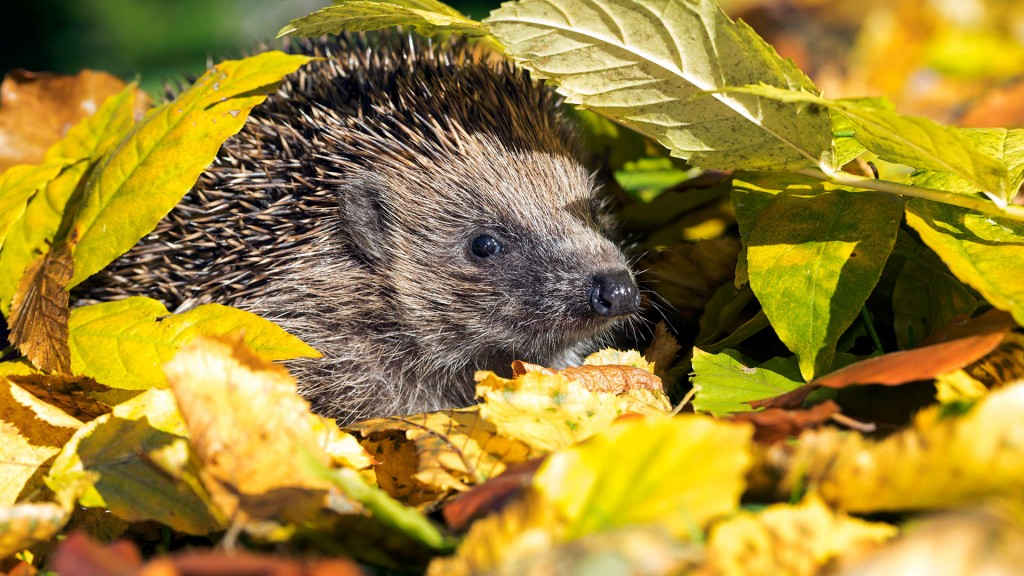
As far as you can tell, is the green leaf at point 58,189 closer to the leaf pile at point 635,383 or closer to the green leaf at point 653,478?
the leaf pile at point 635,383

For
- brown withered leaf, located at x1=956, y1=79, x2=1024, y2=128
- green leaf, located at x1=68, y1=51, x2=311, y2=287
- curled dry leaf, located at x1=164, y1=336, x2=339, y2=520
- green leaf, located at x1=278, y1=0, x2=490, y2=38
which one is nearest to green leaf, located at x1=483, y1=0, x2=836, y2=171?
green leaf, located at x1=278, y1=0, x2=490, y2=38

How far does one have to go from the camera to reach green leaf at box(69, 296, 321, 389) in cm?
144

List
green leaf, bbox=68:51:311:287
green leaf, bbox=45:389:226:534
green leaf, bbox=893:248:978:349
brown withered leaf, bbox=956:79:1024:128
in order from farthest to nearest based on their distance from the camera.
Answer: brown withered leaf, bbox=956:79:1024:128 < green leaf, bbox=68:51:311:287 < green leaf, bbox=893:248:978:349 < green leaf, bbox=45:389:226:534

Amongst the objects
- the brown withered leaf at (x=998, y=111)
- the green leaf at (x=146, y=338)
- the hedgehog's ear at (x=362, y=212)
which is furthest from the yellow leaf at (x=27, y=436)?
the brown withered leaf at (x=998, y=111)

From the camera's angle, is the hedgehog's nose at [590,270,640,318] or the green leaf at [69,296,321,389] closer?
the green leaf at [69,296,321,389]

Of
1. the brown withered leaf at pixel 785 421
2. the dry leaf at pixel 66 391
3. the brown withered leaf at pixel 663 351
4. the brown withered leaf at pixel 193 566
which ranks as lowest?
the brown withered leaf at pixel 663 351

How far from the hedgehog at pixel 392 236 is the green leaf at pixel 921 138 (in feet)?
1.99

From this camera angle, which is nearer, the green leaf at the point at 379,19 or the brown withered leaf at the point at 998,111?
the green leaf at the point at 379,19

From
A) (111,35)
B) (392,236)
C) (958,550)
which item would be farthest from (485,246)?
(111,35)

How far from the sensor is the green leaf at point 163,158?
1567 mm

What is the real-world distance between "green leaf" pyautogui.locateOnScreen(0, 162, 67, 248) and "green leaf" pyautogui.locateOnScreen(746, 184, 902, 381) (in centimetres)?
126

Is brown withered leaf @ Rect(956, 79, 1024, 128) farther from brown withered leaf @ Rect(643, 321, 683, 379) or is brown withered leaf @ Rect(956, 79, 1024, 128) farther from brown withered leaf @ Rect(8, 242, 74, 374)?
brown withered leaf @ Rect(8, 242, 74, 374)

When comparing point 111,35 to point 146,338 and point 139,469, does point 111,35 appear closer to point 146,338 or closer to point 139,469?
point 146,338

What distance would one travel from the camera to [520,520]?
892 mm
